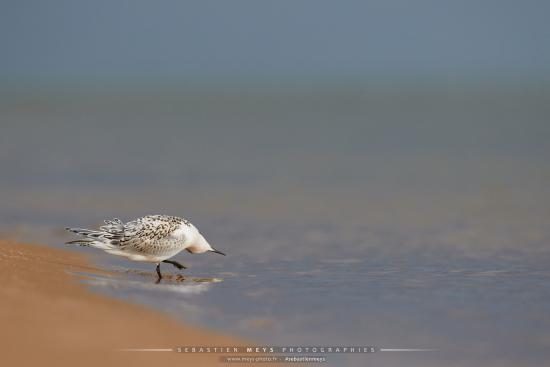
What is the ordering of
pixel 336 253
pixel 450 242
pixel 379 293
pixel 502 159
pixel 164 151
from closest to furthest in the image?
1. pixel 379 293
2. pixel 336 253
3. pixel 450 242
4. pixel 502 159
5. pixel 164 151

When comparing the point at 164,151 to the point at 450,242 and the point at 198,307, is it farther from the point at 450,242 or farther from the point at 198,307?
the point at 198,307

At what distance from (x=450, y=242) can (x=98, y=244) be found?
178 inches

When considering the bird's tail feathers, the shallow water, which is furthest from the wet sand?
the bird's tail feathers

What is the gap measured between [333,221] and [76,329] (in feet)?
26.3

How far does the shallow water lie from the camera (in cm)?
734

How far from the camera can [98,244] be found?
9.28 metres

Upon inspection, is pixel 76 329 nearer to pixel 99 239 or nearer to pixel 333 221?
pixel 99 239

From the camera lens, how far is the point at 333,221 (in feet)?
44.9

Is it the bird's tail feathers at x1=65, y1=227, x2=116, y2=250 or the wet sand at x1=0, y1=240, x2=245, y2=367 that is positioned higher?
the bird's tail feathers at x1=65, y1=227, x2=116, y2=250

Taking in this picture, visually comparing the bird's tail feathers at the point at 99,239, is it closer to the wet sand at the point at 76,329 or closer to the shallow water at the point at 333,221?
the shallow water at the point at 333,221

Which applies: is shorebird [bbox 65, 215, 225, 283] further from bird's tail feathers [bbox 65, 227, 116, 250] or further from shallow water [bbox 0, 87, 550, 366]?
shallow water [bbox 0, 87, 550, 366]

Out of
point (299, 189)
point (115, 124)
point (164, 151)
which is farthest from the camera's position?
point (115, 124)

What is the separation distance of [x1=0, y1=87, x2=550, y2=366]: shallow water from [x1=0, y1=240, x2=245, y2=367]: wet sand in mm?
561

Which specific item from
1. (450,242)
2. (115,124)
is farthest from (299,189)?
(115,124)
